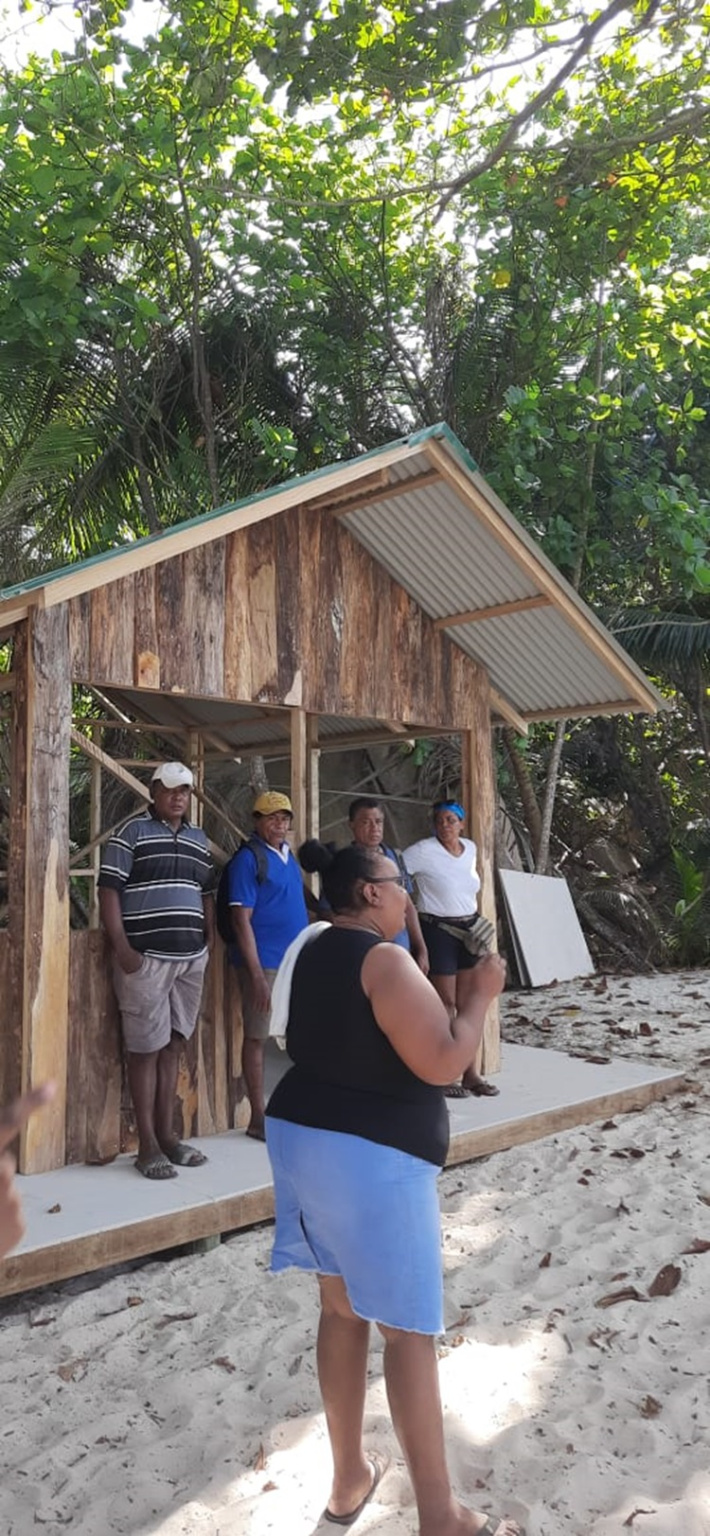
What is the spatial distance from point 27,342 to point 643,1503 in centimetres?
1007

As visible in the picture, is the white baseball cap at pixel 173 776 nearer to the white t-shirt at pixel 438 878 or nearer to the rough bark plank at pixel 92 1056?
the rough bark plank at pixel 92 1056

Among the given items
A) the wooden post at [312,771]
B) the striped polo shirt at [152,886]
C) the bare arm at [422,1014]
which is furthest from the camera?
the wooden post at [312,771]

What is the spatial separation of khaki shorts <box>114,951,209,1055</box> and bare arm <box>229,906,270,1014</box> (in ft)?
0.80

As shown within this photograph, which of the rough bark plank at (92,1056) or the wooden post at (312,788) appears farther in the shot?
the wooden post at (312,788)

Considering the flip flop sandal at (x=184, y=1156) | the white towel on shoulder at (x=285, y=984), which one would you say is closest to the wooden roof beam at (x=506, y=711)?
the flip flop sandal at (x=184, y=1156)

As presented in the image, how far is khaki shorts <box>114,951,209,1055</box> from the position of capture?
5.49 meters

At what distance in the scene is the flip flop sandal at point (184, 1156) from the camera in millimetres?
5574

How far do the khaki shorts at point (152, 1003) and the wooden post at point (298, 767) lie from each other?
1329 millimetres

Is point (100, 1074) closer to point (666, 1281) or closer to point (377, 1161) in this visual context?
point (666, 1281)

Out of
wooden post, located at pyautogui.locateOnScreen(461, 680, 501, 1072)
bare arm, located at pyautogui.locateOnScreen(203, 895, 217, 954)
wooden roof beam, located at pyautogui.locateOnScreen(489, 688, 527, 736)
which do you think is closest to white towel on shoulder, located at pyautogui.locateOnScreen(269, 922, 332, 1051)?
bare arm, located at pyautogui.locateOnScreen(203, 895, 217, 954)

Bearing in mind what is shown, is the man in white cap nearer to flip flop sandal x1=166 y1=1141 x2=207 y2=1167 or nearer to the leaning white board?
flip flop sandal x1=166 y1=1141 x2=207 y2=1167

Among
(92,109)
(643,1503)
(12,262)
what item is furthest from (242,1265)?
(12,262)

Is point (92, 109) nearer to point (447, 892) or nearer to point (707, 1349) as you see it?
point (447, 892)

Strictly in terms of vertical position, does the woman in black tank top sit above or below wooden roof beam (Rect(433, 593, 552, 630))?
below
